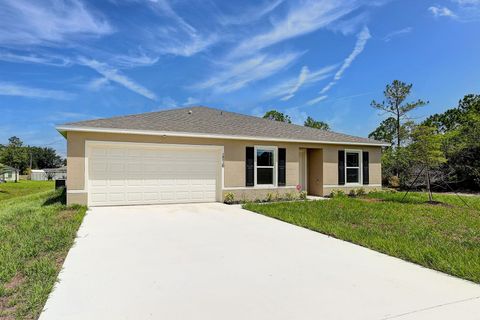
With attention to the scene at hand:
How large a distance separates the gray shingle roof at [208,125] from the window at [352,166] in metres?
0.70

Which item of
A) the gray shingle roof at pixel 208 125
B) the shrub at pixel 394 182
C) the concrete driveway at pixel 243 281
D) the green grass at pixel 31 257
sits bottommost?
the concrete driveway at pixel 243 281

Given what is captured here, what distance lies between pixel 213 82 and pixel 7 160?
7445 cm

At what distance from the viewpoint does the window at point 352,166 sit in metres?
14.7

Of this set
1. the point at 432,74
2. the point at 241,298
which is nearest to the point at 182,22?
the point at 241,298

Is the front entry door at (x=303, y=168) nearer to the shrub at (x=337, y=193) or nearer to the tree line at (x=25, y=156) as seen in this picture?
the shrub at (x=337, y=193)

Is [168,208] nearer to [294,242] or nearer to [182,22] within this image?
[294,242]

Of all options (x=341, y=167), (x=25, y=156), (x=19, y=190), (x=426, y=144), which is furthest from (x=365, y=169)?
(x=25, y=156)

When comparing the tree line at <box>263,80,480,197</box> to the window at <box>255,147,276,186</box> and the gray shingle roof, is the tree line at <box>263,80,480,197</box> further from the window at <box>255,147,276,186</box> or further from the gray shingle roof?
the window at <box>255,147,276,186</box>

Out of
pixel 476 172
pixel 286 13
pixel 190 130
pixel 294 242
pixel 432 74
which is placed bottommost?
pixel 294 242

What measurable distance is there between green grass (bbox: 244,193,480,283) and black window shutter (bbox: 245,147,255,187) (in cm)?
203

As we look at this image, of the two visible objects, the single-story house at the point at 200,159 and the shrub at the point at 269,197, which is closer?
the single-story house at the point at 200,159

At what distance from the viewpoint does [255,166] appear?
1260 centimetres

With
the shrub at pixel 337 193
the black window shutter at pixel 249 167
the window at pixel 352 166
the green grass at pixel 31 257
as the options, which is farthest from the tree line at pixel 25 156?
the window at pixel 352 166

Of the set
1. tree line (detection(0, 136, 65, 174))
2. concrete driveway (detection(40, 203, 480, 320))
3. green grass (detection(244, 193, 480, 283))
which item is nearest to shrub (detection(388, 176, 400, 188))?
green grass (detection(244, 193, 480, 283))
